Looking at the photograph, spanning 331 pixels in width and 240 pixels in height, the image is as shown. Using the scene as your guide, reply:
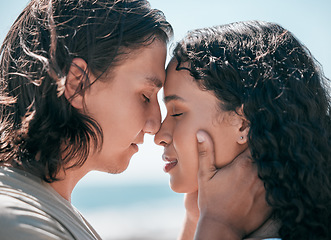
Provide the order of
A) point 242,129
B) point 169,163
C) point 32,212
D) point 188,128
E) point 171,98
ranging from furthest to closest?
1. point 169,163
2. point 171,98
3. point 188,128
4. point 242,129
5. point 32,212

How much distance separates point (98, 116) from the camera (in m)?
2.59

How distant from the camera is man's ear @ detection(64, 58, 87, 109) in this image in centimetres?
249

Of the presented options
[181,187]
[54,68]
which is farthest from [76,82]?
[181,187]

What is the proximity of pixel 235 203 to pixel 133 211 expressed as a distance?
43.2 feet

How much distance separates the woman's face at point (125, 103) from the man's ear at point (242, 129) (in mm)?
604

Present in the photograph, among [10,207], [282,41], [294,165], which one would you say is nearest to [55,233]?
[10,207]

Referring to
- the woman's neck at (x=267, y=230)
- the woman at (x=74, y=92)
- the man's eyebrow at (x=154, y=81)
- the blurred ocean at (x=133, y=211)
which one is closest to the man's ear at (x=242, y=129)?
the woman at (x=74, y=92)

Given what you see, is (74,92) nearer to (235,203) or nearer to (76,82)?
(76,82)

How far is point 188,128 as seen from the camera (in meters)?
2.63

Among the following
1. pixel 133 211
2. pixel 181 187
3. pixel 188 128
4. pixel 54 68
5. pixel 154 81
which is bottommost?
pixel 133 211

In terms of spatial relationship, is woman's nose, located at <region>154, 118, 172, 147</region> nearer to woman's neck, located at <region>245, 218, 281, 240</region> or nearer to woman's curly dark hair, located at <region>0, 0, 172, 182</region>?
woman's curly dark hair, located at <region>0, 0, 172, 182</region>

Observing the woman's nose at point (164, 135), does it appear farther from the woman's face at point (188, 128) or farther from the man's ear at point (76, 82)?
the man's ear at point (76, 82)

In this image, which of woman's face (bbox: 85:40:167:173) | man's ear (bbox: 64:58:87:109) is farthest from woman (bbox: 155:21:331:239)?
man's ear (bbox: 64:58:87:109)

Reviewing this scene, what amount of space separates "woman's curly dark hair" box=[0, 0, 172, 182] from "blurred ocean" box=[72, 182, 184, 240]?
9343 millimetres
